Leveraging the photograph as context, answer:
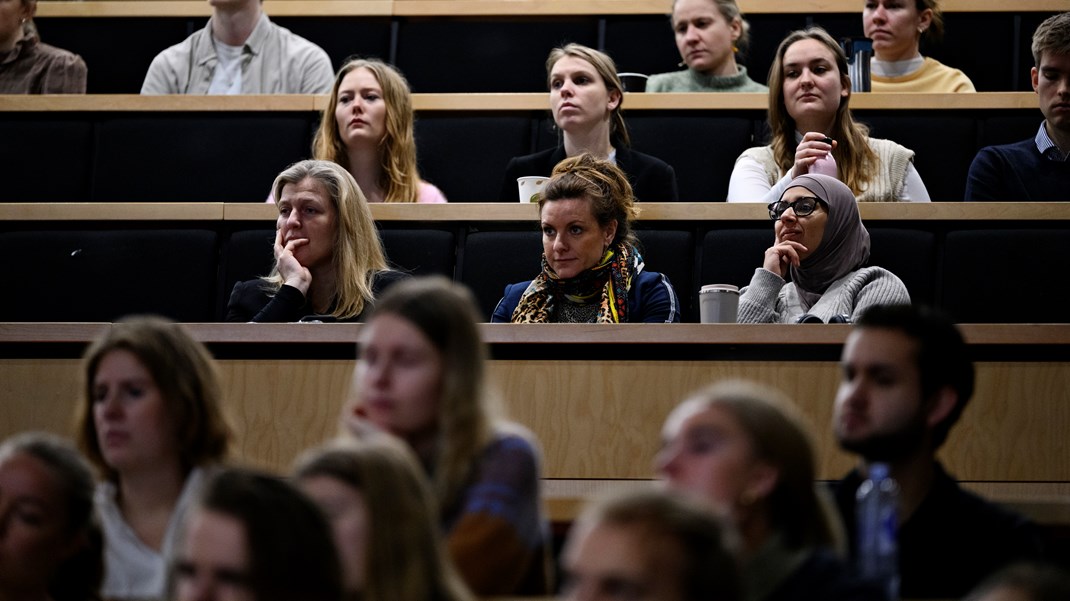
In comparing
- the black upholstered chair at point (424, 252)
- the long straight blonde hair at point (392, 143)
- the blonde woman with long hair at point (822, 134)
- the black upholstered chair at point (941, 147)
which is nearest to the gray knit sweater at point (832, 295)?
the blonde woman with long hair at point (822, 134)

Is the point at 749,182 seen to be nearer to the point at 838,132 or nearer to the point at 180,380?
the point at 838,132

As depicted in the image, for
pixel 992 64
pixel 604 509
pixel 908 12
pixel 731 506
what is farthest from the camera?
pixel 992 64

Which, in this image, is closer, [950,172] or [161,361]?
[161,361]

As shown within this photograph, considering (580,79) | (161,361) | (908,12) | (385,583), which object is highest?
(908,12)

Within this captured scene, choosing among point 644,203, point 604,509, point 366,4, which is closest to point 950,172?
point 644,203

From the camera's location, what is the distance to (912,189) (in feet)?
8.07

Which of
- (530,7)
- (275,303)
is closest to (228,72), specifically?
(530,7)

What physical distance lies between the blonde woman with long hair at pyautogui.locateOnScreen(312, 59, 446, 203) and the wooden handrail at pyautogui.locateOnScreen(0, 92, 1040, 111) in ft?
0.54

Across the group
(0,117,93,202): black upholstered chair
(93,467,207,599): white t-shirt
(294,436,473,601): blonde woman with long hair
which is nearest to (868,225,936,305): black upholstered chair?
(93,467,207,599): white t-shirt

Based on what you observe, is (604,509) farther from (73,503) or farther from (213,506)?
(73,503)

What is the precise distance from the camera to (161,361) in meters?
1.37

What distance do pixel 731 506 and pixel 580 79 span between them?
152 cm

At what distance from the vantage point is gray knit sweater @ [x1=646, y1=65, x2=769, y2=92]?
9.31 ft

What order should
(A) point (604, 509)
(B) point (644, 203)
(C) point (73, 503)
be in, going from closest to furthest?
(A) point (604, 509) → (C) point (73, 503) → (B) point (644, 203)
